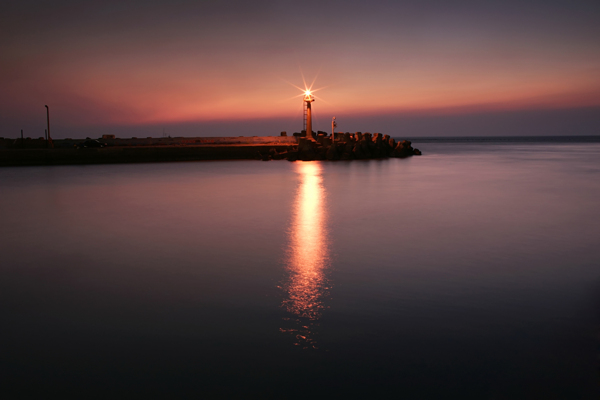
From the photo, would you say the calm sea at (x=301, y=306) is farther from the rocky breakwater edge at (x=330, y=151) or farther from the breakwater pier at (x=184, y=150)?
the rocky breakwater edge at (x=330, y=151)

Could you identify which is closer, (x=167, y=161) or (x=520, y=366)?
(x=520, y=366)

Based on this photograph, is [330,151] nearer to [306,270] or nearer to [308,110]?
[308,110]

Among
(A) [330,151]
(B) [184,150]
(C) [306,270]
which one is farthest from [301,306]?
(A) [330,151]

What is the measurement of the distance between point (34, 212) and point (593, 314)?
13363mm

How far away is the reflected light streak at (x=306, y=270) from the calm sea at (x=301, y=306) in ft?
0.09

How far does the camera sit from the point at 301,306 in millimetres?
4812

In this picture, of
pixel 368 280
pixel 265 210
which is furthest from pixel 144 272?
pixel 265 210

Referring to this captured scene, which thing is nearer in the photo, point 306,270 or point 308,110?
point 306,270

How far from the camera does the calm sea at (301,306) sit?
337 centimetres

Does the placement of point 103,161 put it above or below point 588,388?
above

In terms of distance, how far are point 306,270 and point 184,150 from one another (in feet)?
96.6

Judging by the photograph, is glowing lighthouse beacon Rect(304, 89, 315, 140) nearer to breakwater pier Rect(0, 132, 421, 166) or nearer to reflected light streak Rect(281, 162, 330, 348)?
breakwater pier Rect(0, 132, 421, 166)

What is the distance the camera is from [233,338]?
4.05 m

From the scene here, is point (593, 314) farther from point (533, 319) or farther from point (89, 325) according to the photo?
point (89, 325)
